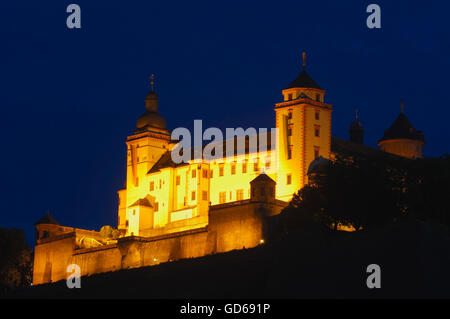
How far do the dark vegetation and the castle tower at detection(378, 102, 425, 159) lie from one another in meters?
32.6

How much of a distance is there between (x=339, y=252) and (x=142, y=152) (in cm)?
4374

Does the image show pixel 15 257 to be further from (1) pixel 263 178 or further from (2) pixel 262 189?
(2) pixel 262 189

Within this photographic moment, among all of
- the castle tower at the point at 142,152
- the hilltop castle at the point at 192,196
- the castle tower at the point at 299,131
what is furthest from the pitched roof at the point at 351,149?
the castle tower at the point at 142,152

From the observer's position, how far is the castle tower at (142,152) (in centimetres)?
12988

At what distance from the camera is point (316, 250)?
9250 centimetres

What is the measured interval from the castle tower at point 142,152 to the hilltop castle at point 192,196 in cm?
9

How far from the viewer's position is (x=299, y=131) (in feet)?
379

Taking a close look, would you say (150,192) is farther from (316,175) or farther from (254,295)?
(254,295)

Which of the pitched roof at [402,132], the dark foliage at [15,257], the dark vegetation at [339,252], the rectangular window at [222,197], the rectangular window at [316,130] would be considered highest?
the pitched roof at [402,132]

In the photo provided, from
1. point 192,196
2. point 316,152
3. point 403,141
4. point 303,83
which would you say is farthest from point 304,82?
point 403,141

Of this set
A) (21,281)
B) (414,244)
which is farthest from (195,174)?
(414,244)

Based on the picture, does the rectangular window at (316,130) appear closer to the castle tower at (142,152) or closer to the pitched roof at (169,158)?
the pitched roof at (169,158)

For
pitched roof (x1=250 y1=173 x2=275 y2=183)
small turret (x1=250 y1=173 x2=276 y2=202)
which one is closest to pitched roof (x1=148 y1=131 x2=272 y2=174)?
pitched roof (x1=250 y1=173 x2=275 y2=183)
